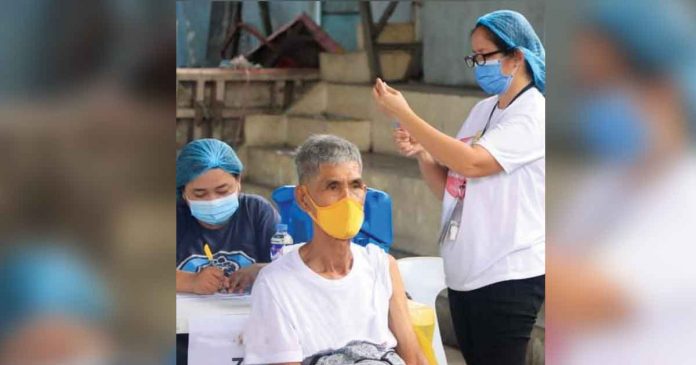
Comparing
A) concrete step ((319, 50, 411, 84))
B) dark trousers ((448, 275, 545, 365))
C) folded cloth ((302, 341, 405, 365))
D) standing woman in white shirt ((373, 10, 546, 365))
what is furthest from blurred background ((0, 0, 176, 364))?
concrete step ((319, 50, 411, 84))

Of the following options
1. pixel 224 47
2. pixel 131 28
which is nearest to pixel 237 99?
pixel 131 28

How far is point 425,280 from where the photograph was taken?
140 inches

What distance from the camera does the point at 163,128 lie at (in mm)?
3047

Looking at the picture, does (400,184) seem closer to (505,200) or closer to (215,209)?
(505,200)

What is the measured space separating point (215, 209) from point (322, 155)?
33 centimetres

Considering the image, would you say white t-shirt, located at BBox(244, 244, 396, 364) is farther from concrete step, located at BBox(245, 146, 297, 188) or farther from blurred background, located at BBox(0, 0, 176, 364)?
concrete step, located at BBox(245, 146, 297, 188)

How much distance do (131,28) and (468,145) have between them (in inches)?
37.6

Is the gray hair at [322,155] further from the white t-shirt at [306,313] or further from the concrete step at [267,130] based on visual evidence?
the concrete step at [267,130]

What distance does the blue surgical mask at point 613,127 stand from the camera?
11.0 ft

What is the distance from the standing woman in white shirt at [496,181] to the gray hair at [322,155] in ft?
0.49

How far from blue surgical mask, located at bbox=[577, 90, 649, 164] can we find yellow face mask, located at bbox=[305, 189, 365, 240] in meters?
0.66

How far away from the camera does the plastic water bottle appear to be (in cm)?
334

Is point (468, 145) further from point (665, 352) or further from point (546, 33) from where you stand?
point (665, 352)

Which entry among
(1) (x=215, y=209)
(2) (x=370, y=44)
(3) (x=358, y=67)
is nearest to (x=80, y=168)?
(1) (x=215, y=209)
